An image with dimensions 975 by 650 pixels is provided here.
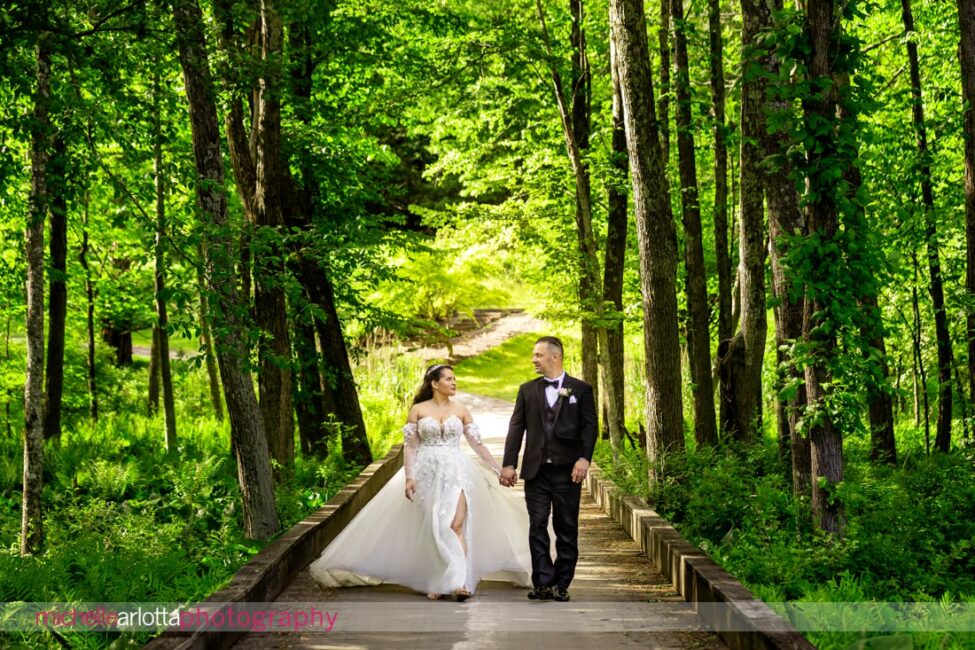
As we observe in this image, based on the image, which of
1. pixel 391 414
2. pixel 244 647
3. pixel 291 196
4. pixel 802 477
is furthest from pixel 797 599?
pixel 391 414

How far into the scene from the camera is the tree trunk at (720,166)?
1770cm

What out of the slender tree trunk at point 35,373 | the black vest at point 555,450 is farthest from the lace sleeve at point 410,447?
the slender tree trunk at point 35,373

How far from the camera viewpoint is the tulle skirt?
30.7 ft

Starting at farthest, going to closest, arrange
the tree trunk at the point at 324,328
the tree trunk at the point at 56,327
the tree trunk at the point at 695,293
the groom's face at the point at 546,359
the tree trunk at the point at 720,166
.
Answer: the tree trunk at the point at 56,327 → the tree trunk at the point at 324,328 → the tree trunk at the point at 695,293 → the tree trunk at the point at 720,166 → the groom's face at the point at 546,359

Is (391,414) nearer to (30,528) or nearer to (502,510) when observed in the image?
(30,528)

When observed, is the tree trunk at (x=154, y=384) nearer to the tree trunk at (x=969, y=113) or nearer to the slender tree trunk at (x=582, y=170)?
the slender tree trunk at (x=582, y=170)

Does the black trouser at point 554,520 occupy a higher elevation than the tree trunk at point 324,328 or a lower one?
lower

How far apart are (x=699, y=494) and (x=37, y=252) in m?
9.29

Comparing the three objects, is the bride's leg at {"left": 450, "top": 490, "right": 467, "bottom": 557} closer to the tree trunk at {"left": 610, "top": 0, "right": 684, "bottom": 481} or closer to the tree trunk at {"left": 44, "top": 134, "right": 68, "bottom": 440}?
the tree trunk at {"left": 610, "top": 0, "right": 684, "bottom": 481}

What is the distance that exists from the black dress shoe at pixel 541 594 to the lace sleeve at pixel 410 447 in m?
1.61

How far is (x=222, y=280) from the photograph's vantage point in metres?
10.6

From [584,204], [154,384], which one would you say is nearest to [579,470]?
[584,204]

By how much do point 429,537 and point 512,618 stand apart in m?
1.59

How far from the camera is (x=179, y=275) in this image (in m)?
10.2
